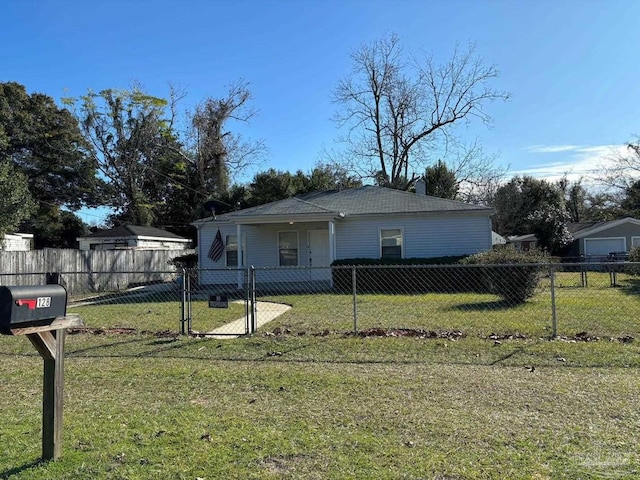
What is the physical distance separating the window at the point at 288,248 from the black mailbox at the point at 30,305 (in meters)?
16.8

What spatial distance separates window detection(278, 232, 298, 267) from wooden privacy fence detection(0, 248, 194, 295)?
4576mm

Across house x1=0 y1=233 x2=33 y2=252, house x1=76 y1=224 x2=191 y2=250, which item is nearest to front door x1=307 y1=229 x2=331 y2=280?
house x1=76 y1=224 x2=191 y2=250

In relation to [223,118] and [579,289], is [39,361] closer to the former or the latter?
[579,289]

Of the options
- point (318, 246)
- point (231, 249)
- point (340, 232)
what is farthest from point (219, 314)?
point (231, 249)

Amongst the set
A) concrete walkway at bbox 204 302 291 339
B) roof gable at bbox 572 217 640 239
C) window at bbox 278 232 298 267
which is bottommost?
concrete walkway at bbox 204 302 291 339

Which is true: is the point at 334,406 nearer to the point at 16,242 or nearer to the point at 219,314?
Result: the point at 219,314

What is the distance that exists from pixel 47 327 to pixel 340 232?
1615 centimetres

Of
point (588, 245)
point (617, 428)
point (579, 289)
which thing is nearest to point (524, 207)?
point (588, 245)

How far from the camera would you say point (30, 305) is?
3.01 metres

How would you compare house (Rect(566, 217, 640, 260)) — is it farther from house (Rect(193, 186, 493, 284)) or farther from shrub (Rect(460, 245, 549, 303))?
shrub (Rect(460, 245, 549, 303))

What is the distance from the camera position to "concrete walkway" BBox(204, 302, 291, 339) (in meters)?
8.42

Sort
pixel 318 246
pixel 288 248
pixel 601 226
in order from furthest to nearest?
pixel 601 226 → pixel 288 248 → pixel 318 246

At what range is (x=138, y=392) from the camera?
5180mm

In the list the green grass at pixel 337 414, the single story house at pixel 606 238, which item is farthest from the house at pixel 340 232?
the single story house at pixel 606 238
